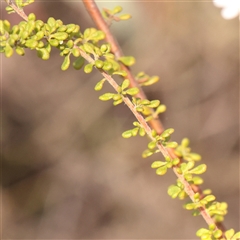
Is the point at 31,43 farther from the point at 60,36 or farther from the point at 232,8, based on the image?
the point at 232,8

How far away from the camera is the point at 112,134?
1692 millimetres

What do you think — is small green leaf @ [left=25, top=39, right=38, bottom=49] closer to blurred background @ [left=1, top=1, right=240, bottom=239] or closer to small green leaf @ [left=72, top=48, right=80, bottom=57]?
small green leaf @ [left=72, top=48, right=80, bottom=57]

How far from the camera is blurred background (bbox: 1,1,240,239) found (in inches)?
65.6

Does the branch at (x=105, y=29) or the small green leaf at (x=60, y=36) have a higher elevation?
the branch at (x=105, y=29)

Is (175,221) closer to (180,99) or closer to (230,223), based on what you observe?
(230,223)

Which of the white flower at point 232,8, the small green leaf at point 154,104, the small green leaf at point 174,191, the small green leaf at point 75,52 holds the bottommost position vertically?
the small green leaf at point 174,191

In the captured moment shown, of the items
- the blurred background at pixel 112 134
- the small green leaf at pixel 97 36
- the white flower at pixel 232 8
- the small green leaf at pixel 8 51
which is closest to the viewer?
the small green leaf at pixel 8 51

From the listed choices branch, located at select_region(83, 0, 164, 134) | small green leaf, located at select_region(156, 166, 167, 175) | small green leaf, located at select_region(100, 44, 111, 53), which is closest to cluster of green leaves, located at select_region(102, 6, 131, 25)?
branch, located at select_region(83, 0, 164, 134)

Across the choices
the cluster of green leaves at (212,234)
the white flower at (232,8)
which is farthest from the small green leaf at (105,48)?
the white flower at (232,8)

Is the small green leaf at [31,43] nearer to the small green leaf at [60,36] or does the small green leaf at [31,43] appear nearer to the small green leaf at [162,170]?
the small green leaf at [60,36]

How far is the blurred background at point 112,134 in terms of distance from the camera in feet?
5.47

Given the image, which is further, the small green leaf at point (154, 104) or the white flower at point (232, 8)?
the white flower at point (232, 8)

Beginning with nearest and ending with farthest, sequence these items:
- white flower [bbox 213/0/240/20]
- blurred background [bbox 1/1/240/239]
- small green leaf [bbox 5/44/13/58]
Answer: small green leaf [bbox 5/44/13/58]
white flower [bbox 213/0/240/20]
blurred background [bbox 1/1/240/239]

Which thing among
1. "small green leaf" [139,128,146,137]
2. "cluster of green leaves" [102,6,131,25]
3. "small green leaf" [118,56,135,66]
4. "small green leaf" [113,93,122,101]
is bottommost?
"small green leaf" [139,128,146,137]
